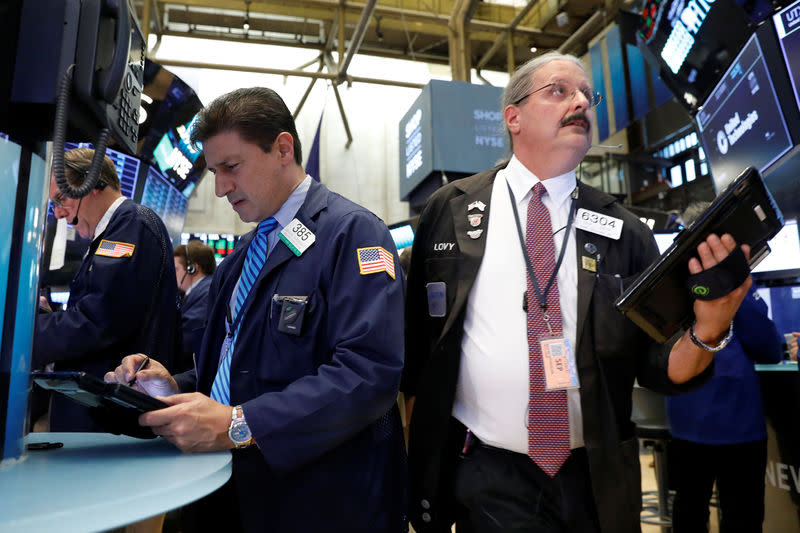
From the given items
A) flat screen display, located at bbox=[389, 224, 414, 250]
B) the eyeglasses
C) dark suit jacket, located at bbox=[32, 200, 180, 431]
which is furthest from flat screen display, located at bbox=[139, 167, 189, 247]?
the eyeglasses

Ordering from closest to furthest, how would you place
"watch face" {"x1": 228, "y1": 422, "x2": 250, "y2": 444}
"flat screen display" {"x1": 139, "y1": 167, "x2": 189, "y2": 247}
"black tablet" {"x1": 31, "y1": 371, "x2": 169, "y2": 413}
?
"black tablet" {"x1": 31, "y1": 371, "x2": 169, "y2": 413}, "watch face" {"x1": 228, "y1": 422, "x2": 250, "y2": 444}, "flat screen display" {"x1": 139, "y1": 167, "x2": 189, "y2": 247}

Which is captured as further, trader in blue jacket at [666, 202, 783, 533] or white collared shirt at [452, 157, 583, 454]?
trader in blue jacket at [666, 202, 783, 533]

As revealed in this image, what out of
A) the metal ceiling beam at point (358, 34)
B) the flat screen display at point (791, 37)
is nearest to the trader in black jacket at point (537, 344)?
the flat screen display at point (791, 37)

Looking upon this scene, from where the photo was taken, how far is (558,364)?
1424 mm

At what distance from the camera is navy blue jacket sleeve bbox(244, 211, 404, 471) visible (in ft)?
3.75

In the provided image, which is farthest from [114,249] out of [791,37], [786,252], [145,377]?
[786,252]

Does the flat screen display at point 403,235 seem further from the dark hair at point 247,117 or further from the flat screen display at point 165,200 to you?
the dark hair at point 247,117

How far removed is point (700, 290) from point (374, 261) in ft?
2.34

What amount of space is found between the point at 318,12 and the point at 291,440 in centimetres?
1045

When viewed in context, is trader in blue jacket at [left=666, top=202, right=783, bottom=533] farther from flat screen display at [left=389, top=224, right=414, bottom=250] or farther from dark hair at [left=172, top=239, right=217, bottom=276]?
flat screen display at [left=389, top=224, right=414, bottom=250]

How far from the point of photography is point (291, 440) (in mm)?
1146

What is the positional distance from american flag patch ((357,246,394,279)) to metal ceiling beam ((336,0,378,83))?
667 cm

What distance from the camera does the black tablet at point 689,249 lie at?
1.21 meters

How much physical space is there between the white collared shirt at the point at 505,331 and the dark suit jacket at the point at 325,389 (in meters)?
0.22
